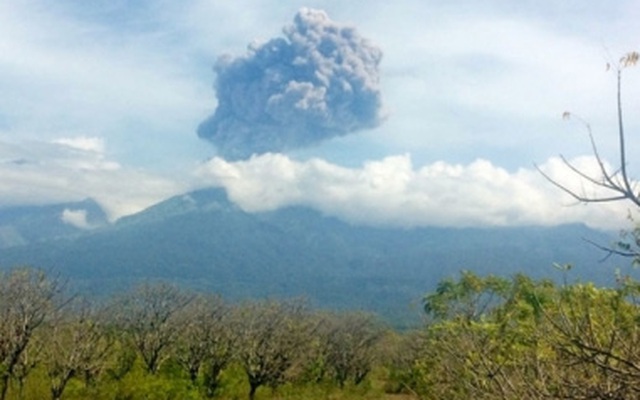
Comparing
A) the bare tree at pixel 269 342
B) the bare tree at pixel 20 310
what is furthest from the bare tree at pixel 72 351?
the bare tree at pixel 269 342

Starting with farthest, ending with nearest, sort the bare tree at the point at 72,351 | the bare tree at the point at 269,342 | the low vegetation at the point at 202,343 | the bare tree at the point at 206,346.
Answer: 1. the bare tree at the point at 206,346
2. the bare tree at the point at 269,342
3. the bare tree at the point at 72,351
4. the low vegetation at the point at 202,343

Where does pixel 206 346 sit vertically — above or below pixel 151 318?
below

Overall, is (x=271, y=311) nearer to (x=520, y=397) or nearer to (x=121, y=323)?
(x=121, y=323)

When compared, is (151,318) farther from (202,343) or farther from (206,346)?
(206,346)

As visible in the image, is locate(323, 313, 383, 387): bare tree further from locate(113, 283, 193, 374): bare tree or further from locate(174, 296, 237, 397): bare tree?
locate(113, 283, 193, 374): bare tree

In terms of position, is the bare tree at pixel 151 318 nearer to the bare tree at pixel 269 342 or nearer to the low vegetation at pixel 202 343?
the low vegetation at pixel 202 343

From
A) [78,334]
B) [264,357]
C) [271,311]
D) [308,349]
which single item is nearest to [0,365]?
[78,334]

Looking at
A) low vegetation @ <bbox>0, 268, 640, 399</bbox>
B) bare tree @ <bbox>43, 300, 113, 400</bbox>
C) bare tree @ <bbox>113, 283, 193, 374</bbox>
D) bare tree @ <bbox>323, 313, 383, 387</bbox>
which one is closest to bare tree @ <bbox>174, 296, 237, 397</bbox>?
low vegetation @ <bbox>0, 268, 640, 399</bbox>

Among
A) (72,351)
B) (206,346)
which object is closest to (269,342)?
(206,346)
